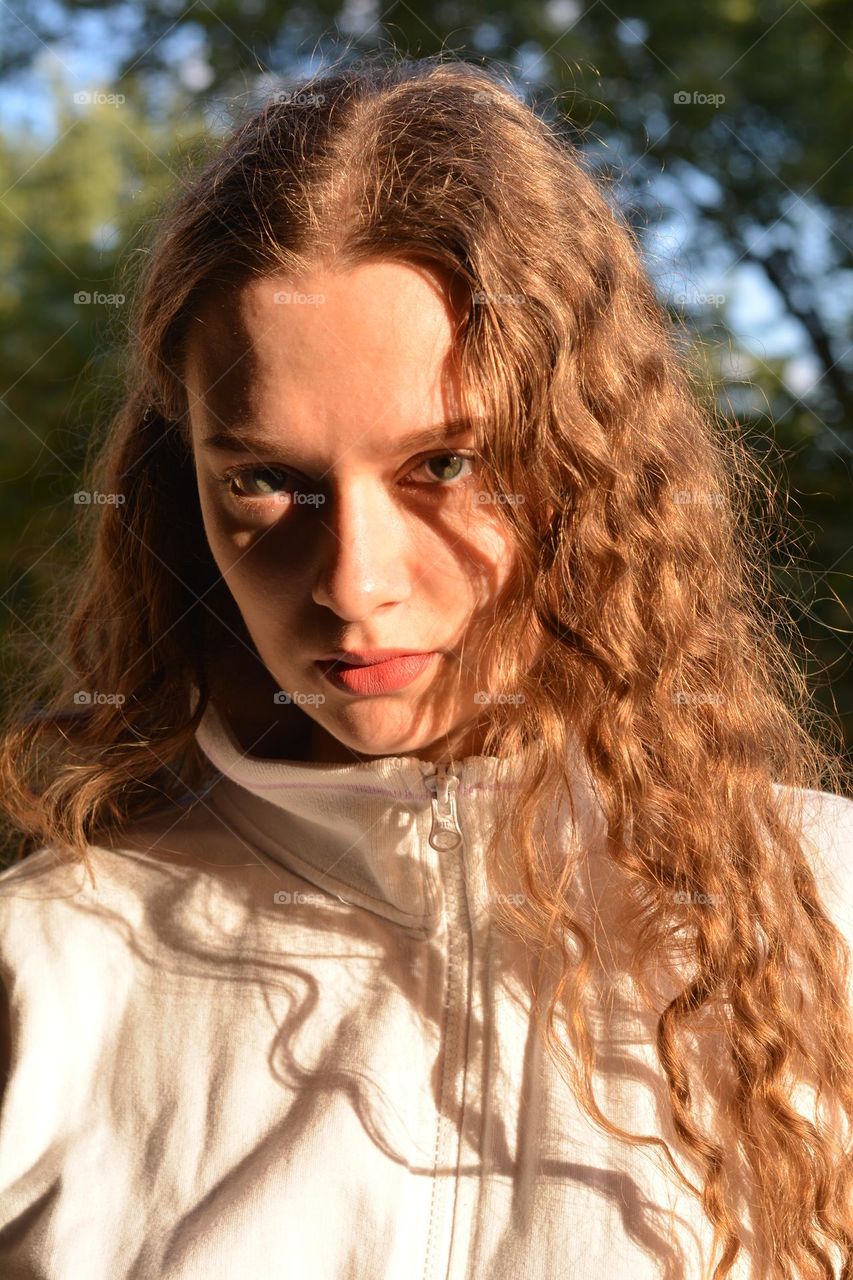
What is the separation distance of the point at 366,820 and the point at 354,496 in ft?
1.07

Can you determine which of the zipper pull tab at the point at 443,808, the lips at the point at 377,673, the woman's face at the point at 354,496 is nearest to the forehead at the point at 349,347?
the woman's face at the point at 354,496

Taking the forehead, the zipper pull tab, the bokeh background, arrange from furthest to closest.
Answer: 1. the bokeh background
2. the zipper pull tab
3. the forehead

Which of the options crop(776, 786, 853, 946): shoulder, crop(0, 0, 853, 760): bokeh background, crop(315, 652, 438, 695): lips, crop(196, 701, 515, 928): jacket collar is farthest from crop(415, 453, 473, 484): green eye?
crop(0, 0, 853, 760): bokeh background

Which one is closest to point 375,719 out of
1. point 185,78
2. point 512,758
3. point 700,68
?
point 512,758

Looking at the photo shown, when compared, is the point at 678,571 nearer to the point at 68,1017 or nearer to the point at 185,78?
the point at 68,1017

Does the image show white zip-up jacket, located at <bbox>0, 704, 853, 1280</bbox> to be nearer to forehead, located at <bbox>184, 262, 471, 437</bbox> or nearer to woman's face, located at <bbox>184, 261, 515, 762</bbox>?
woman's face, located at <bbox>184, 261, 515, 762</bbox>

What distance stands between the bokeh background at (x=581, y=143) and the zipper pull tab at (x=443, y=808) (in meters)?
1.00

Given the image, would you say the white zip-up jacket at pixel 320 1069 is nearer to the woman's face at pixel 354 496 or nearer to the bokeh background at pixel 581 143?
the woman's face at pixel 354 496

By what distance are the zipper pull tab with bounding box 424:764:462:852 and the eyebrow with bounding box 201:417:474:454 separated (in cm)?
30

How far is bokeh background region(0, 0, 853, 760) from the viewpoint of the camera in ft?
8.11

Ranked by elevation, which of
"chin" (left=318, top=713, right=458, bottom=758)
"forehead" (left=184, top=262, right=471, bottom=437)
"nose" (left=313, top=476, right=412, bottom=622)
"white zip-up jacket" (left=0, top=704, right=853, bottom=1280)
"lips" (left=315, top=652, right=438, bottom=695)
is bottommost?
"white zip-up jacket" (left=0, top=704, right=853, bottom=1280)

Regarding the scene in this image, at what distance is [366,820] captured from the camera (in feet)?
3.78

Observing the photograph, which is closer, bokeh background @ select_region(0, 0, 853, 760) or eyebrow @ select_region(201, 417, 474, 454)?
eyebrow @ select_region(201, 417, 474, 454)

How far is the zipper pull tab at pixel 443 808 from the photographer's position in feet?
3.64
